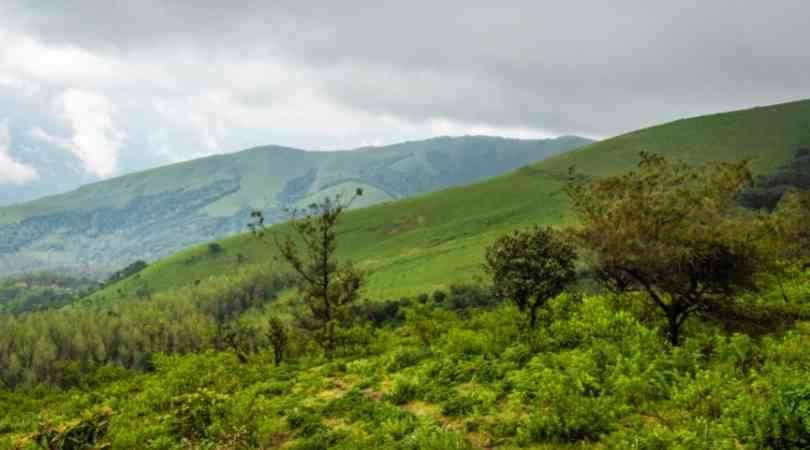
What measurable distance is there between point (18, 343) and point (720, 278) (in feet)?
719

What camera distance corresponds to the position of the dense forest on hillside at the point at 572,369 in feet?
50.0

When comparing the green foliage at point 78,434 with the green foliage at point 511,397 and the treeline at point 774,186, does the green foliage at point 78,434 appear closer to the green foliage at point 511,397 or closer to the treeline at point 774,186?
the green foliage at point 511,397

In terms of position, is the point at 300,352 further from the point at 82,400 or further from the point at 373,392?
the point at 373,392

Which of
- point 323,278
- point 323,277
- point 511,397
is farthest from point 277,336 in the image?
point 511,397

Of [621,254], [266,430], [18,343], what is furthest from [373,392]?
[18,343]

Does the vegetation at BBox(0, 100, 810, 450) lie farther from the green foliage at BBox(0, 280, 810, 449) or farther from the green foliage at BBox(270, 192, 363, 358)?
the green foliage at BBox(270, 192, 363, 358)

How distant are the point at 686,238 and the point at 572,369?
8286mm

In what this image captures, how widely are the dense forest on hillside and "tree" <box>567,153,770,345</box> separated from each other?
0.09 m

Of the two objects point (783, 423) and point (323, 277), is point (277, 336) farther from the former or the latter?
point (783, 423)

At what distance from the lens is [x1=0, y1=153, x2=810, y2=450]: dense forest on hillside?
1525 centimetres

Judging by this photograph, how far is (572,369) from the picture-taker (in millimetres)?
19047

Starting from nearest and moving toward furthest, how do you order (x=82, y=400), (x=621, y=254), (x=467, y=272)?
(x=621, y=254), (x=82, y=400), (x=467, y=272)

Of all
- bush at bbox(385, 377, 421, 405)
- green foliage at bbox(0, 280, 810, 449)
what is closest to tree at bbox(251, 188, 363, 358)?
green foliage at bbox(0, 280, 810, 449)

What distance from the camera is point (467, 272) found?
186m
